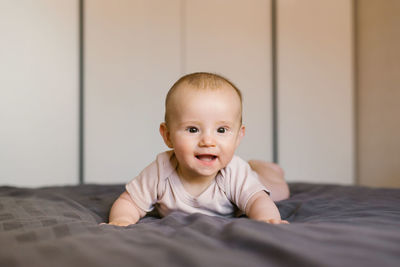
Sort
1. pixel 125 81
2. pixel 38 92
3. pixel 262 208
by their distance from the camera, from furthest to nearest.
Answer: pixel 125 81, pixel 38 92, pixel 262 208

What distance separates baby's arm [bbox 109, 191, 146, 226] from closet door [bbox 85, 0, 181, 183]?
1862 millimetres

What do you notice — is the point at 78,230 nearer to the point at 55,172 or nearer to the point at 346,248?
the point at 346,248

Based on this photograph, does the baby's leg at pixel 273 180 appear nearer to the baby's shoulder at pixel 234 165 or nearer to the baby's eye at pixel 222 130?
the baby's shoulder at pixel 234 165

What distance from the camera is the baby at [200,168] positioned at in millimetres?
890

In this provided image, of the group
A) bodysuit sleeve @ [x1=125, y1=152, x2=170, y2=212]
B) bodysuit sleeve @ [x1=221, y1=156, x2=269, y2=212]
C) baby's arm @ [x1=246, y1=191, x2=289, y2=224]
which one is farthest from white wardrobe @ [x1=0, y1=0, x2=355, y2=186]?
baby's arm @ [x1=246, y1=191, x2=289, y2=224]

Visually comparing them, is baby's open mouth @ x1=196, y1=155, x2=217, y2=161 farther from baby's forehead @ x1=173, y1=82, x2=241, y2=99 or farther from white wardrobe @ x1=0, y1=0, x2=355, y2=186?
white wardrobe @ x1=0, y1=0, x2=355, y2=186

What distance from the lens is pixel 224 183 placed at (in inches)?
39.1

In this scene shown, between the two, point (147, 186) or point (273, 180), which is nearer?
point (147, 186)

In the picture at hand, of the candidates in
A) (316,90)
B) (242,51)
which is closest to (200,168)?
(242,51)

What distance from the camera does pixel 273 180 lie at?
1.32 m

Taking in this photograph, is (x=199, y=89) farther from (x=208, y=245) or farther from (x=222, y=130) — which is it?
(x=208, y=245)

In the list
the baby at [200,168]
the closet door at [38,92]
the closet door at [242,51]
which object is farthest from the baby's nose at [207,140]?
the closet door at [242,51]

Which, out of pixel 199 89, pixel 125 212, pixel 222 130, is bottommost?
pixel 125 212

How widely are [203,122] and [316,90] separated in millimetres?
2709
